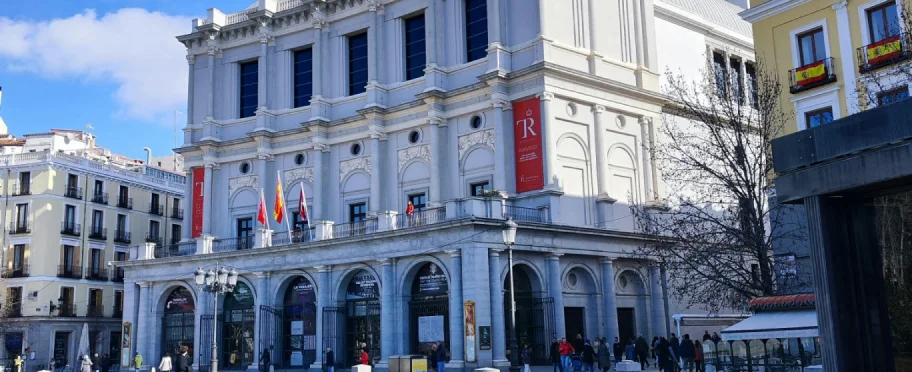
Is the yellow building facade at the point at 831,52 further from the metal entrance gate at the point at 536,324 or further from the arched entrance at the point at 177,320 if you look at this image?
the arched entrance at the point at 177,320

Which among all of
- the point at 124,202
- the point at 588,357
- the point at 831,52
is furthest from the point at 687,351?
the point at 124,202

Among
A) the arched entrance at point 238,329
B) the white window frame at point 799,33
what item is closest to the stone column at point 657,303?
the white window frame at point 799,33

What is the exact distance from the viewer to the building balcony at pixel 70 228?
5791cm

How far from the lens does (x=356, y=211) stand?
144 ft

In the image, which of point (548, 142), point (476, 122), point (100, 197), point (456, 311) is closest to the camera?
point (456, 311)

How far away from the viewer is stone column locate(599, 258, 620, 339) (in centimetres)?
3766

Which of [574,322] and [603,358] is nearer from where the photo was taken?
[603,358]

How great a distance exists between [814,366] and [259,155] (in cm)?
3195

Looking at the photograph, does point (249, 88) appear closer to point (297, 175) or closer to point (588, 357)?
point (297, 175)

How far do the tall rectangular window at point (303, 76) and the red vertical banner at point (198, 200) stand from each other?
6649 millimetres

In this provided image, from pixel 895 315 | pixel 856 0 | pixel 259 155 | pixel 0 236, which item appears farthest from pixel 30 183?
pixel 895 315

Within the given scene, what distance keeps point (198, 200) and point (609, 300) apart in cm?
Answer: 2317

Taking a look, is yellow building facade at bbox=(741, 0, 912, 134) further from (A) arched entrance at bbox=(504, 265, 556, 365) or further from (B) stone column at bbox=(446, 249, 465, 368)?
(B) stone column at bbox=(446, 249, 465, 368)

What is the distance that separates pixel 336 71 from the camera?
45844 mm
